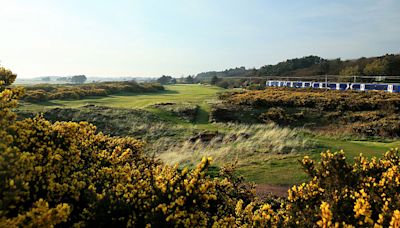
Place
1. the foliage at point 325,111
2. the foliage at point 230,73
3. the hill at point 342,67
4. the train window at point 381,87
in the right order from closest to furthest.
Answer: the foliage at point 325,111 → the train window at point 381,87 → the hill at point 342,67 → the foliage at point 230,73

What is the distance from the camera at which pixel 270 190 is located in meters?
12.4

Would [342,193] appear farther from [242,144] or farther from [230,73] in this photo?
[230,73]

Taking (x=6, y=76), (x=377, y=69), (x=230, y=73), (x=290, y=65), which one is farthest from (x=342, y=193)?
(x=230, y=73)

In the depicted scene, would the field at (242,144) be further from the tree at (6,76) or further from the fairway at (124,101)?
the tree at (6,76)

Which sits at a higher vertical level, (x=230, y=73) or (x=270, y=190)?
(x=230, y=73)

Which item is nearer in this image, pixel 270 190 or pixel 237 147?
pixel 270 190

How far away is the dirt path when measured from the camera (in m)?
11.8

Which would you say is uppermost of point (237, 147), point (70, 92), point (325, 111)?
point (70, 92)

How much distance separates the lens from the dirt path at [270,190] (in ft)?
38.8

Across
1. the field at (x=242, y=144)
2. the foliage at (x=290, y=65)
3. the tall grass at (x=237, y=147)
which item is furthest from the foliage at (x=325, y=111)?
the foliage at (x=290, y=65)

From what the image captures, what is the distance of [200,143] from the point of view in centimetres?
1970

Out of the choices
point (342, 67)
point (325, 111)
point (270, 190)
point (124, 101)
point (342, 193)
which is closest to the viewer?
point (342, 193)

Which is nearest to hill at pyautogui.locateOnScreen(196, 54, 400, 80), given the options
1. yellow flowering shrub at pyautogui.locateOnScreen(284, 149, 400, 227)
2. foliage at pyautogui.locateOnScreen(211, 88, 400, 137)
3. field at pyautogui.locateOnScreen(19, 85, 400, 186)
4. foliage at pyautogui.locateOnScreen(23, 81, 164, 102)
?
foliage at pyautogui.locateOnScreen(211, 88, 400, 137)

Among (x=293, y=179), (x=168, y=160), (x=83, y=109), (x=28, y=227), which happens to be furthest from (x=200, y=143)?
(x=28, y=227)
